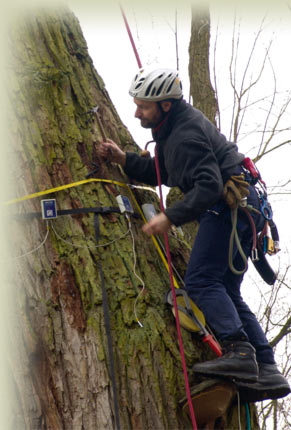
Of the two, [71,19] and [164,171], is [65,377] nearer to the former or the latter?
[164,171]

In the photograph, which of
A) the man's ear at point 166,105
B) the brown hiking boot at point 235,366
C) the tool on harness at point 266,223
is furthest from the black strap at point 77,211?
the brown hiking boot at point 235,366

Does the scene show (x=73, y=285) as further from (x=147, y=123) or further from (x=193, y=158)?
(x=147, y=123)

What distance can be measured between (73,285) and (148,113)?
1.17 meters

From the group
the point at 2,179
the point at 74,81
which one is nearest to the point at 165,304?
the point at 2,179

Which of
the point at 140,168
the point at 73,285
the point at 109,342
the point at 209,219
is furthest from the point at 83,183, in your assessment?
the point at 109,342

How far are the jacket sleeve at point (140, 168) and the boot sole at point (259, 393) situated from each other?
148 centimetres

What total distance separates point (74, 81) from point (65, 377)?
2.01 metres

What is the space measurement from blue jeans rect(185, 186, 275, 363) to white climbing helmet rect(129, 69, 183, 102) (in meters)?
0.75

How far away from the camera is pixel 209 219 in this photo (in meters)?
3.42

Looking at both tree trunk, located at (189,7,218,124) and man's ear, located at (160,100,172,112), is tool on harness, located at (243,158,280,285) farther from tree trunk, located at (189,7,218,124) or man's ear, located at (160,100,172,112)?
tree trunk, located at (189,7,218,124)

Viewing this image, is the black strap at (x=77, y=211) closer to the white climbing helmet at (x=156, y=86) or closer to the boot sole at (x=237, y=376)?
the white climbing helmet at (x=156, y=86)

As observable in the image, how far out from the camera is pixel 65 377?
300 cm

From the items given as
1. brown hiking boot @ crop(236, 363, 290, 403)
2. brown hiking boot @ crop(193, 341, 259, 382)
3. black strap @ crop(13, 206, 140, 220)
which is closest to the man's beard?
black strap @ crop(13, 206, 140, 220)

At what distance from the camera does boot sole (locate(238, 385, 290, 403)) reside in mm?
3150
